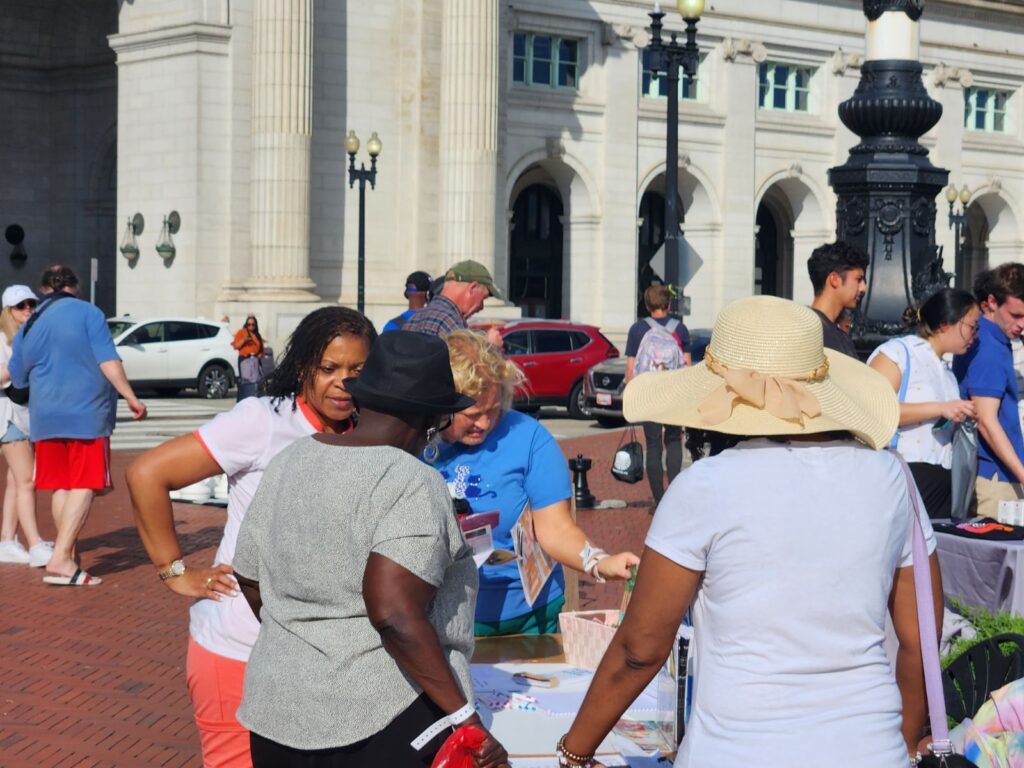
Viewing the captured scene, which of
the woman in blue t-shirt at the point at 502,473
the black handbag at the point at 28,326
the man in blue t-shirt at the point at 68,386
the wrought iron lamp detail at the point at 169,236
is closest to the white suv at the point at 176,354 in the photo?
the wrought iron lamp detail at the point at 169,236

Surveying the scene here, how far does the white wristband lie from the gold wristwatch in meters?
1.33

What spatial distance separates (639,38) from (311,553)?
4016 cm

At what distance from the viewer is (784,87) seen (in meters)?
47.0

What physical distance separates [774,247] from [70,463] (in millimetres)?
41143

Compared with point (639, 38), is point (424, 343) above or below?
below

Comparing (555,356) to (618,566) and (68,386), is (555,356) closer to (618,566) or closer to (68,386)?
(68,386)

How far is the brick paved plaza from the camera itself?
7195 mm

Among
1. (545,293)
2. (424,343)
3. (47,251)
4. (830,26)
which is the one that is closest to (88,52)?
(47,251)

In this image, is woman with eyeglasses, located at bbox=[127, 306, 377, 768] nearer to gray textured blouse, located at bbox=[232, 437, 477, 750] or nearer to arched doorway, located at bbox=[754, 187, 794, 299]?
gray textured blouse, located at bbox=[232, 437, 477, 750]

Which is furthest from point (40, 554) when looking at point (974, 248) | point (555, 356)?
point (974, 248)

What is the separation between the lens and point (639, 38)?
42.5 metres

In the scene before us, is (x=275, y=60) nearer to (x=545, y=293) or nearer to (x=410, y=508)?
(x=545, y=293)

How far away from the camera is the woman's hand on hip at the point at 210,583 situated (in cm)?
441

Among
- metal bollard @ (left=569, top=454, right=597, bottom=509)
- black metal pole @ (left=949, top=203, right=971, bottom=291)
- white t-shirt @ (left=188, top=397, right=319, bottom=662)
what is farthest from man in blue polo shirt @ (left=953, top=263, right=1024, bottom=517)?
black metal pole @ (left=949, top=203, right=971, bottom=291)
